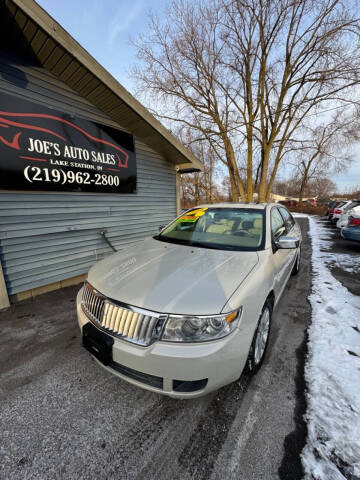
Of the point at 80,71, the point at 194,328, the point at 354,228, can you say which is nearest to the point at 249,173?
the point at 354,228

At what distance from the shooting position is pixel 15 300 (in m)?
3.63

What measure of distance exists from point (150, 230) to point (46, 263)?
2951mm

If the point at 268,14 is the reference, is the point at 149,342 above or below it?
below

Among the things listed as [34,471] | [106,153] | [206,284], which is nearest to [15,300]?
[34,471]

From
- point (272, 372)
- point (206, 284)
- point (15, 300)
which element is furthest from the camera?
point (15, 300)

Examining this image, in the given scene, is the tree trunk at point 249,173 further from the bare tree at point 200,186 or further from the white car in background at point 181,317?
the white car in background at point 181,317

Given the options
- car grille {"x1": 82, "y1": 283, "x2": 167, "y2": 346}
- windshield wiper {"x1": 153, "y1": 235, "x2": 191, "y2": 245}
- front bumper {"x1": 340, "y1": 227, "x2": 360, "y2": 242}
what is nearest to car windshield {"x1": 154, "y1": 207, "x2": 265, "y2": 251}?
windshield wiper {"x1": 153, "y1": 235, "x2": 191, "y2": 245}

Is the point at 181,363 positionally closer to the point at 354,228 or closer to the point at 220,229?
the point at 220,229

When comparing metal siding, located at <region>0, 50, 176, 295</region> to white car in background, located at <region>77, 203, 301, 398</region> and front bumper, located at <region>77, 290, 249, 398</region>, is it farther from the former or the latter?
front bumper, located at <region>77, 290, 249, 398</region>

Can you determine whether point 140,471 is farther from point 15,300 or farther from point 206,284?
point 15,300

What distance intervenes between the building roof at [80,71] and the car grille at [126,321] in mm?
3957

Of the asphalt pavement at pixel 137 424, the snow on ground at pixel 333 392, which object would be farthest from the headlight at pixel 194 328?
the snow on ground at pixel 333 392

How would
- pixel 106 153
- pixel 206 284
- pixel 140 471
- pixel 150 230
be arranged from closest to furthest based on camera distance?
pixel 140 471, pixel 206 284, pixel 106 153, pixel 150 230

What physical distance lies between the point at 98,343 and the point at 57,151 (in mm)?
3676
